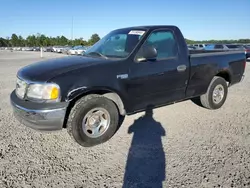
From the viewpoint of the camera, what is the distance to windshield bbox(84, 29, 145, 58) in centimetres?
363

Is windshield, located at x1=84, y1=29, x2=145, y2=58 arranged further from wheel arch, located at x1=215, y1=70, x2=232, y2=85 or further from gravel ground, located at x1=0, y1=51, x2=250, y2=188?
wheel arch, located at x1=215, y1=70, x2=232, y2=85

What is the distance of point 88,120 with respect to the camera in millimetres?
3219

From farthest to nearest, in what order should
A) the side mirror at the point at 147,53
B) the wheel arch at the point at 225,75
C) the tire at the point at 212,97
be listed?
the wheel arch at the point at 225,75 → the tire at the point at 212,97 → the side mirror at the point at 147,53

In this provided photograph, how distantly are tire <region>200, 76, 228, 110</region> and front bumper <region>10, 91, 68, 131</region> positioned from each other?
337 centimetres

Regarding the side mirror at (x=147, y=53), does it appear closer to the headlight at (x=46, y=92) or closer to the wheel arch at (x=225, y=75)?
the headlight at (x=46, y=92)

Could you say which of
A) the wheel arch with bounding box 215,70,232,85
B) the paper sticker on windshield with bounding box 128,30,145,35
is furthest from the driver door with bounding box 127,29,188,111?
the wheel arch with bounding box 215,70,232,85

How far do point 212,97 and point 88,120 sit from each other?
10.3 feet

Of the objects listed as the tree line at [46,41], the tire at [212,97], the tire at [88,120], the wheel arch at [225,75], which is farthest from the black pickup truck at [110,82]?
the tree line at [46,41]

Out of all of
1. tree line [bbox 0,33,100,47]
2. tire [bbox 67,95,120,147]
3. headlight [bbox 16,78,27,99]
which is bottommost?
tire [bbox 67,95,120,147]

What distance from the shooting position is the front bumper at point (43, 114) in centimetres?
281

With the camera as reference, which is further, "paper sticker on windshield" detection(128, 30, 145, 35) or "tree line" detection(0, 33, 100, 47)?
"tree line" detection(0, 33, 100, 47)

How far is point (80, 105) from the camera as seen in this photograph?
3018mm

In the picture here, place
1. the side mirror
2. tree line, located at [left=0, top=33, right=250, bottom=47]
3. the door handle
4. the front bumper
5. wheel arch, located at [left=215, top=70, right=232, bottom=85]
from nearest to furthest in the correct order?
the front bumper
the side mirror
the door handle
wheel arch, located at [left=215, top=70, right=232, bottom=85]
tree line, located at [left=0, top=33, right=250, bottom=47]

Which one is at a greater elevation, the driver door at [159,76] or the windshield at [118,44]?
the windshield at [118,44]
